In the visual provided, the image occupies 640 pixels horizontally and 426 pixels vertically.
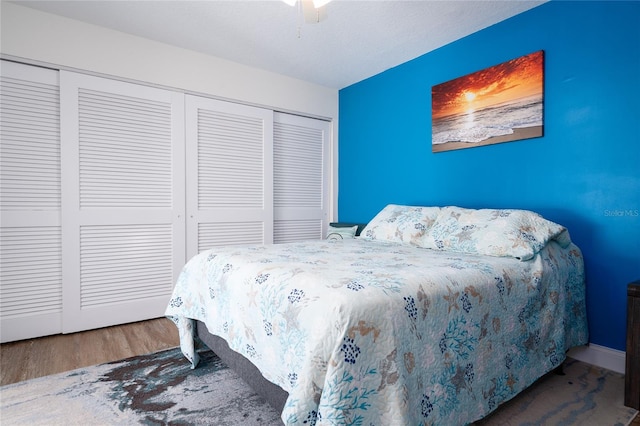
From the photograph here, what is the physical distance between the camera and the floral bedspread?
1058 mm

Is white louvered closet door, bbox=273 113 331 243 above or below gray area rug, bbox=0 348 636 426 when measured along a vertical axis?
above

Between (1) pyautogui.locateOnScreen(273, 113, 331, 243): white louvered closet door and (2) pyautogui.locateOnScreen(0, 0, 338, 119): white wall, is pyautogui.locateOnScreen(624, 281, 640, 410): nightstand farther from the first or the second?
(2) pyautogui.locateOnScreen(0, 0, 338, 119): white wall

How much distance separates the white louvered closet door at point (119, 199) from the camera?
2.68 meters

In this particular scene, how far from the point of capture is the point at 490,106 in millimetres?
2633

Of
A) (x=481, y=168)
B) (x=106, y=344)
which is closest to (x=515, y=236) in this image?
(x=481, y=168)

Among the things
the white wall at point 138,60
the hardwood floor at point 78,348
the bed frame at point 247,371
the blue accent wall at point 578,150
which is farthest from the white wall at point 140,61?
the bed frame at point 247,371

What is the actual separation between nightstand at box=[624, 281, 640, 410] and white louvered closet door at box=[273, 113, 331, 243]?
9.73ft

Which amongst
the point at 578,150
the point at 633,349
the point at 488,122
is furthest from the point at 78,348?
the point at 578,150

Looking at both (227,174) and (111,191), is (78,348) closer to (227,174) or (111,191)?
(111,191)

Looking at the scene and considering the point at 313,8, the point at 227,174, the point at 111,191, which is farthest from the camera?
the point at 227,174

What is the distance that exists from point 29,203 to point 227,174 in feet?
5.14

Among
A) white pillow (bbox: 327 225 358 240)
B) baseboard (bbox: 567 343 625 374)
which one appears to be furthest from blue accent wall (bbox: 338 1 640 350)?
white pillow (bbox: 327 225 358 240)

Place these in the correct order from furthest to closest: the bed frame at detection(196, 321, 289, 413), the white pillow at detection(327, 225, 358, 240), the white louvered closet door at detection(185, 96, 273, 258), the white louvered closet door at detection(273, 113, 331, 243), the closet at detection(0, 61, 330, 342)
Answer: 1. the white louvered closet door at detection(273, 113, 331, 243)
2. the white pillow at detection(327, 225, 358, 240)
3. the white louvered closet door at detection(185, 96, 273, 258)
4. the closet at detection(0, 61, 330, 342)
5. the bed frame at detection(196, 321, 289, 413)

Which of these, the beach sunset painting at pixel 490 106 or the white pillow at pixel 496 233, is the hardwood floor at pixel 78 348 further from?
the beach sunset painting at pixel 490 106
